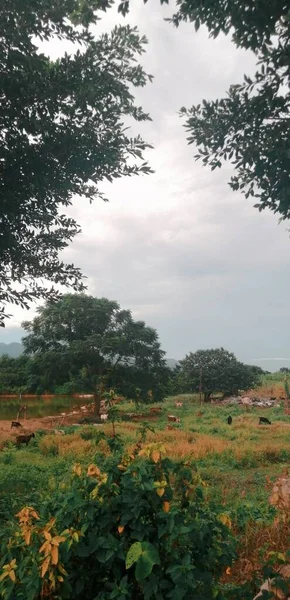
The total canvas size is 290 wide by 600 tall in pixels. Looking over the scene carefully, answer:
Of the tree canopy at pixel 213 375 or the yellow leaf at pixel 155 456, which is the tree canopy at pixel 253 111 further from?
the tree canopy at pixel 213 375

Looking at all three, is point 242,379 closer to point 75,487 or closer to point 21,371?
point 21,371

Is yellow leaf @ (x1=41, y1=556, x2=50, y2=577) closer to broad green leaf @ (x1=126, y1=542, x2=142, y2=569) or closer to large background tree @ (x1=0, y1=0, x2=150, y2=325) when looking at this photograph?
broad green leaf @ (x1=126, y1=542, x2=142, y2=569)

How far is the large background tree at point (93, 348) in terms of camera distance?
93.0 feet

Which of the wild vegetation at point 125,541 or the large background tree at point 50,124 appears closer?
the wild vegetation at point 125,541

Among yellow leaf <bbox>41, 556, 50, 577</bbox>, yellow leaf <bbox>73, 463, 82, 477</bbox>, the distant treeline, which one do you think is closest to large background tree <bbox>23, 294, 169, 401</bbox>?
the distant treeline

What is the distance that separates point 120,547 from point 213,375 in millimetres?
36097

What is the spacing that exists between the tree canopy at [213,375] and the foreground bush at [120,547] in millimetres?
33838

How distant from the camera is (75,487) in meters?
3.51

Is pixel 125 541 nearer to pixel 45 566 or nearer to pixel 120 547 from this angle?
pixel 120 547

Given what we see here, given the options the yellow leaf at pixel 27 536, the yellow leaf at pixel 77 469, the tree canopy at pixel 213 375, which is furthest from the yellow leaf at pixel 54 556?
the tree canopy at pixel 213 375

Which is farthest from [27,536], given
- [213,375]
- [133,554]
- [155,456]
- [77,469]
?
[213,375]

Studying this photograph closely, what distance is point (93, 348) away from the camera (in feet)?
93.7

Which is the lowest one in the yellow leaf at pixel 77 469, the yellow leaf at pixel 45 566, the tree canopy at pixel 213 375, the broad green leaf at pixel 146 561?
the yellow leaf at pixel 45 566

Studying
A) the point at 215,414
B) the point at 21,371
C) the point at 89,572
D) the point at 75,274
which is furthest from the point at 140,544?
the point at 21,371
